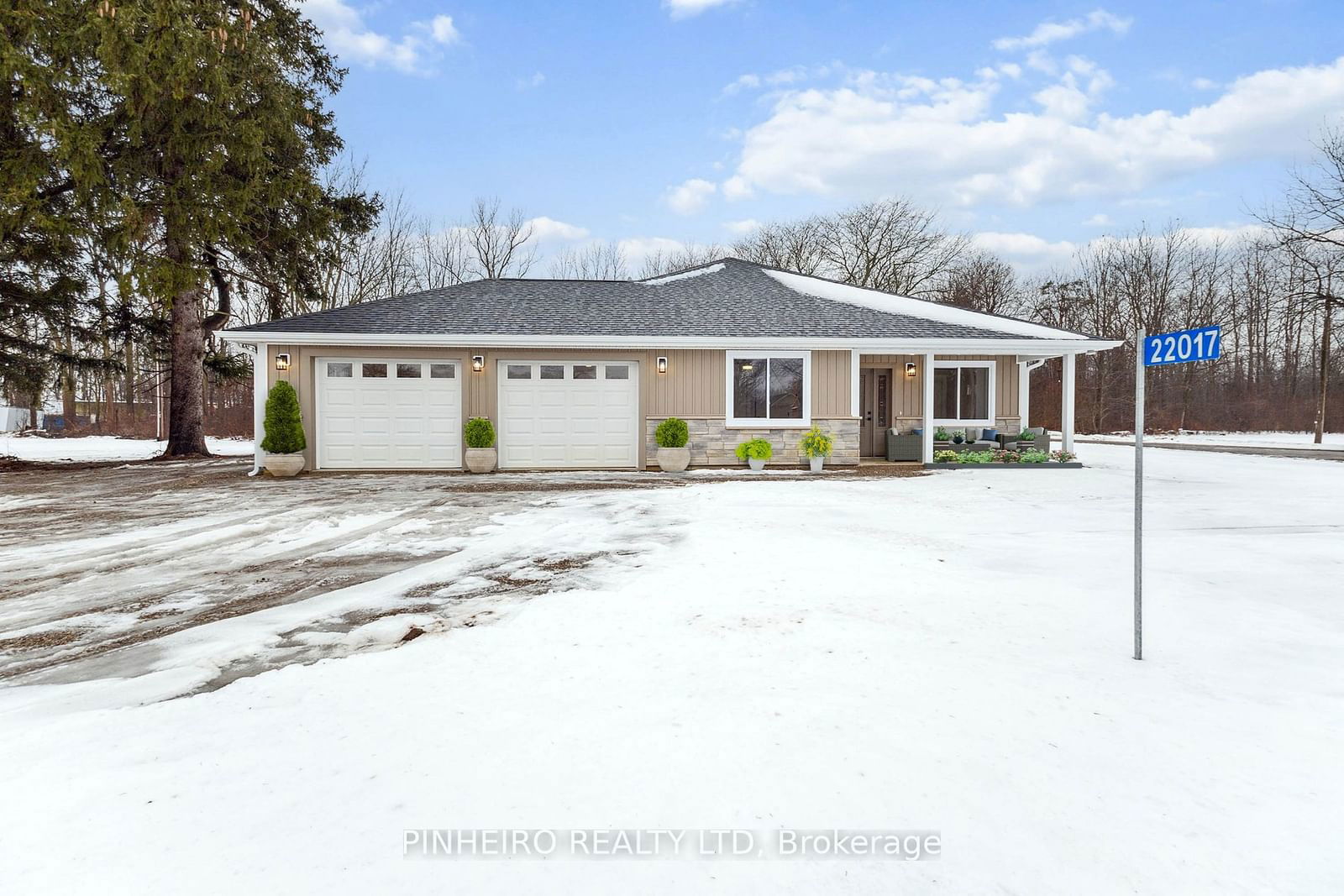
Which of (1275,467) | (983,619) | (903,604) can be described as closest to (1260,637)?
(983,619)

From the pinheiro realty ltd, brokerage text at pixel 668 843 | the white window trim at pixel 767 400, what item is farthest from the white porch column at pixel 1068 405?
the pinheiro realty ltd, brokerage text at pixel 668 843

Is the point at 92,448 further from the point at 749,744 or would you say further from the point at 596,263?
the point at 749,744

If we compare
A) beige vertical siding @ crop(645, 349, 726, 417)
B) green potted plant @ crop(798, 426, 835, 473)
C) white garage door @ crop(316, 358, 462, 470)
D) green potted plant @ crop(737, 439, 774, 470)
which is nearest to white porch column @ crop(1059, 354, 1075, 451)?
green potted plant @ crop(798, 426, 835, 473)

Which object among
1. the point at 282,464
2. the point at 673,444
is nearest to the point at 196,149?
the point at 282,464

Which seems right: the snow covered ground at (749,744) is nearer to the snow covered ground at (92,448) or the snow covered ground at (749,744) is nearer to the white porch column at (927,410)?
the white porch column at (927,410)

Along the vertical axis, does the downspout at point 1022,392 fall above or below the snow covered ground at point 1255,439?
above

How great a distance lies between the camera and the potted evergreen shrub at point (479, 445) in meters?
11.5

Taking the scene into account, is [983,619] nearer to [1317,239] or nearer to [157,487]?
[157,487]

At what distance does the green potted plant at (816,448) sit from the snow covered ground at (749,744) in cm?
765

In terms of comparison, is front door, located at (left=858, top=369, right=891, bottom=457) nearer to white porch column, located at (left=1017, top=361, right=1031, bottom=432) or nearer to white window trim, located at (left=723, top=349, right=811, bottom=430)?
white window trim, located at (left=723, top=349, right=811, bottom=430)

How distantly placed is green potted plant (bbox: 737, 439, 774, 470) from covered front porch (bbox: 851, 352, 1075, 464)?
2.41 meters

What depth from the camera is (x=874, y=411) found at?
14.0 meters

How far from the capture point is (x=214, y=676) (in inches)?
108

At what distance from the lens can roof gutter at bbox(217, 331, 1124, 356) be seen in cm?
1130
